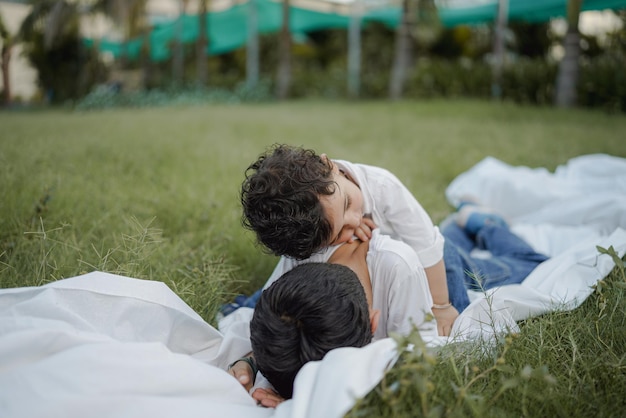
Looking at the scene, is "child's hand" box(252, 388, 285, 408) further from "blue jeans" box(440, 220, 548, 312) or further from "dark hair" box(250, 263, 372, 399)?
"blue jeans" box(440, 220, 548, 312)

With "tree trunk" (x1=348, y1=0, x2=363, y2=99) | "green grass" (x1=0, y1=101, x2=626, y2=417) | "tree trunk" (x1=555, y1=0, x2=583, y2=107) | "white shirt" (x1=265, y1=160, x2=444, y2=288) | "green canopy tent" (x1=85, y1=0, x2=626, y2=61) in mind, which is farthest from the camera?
"tree trunk" (x1=348, y1=0, x2=363, y2=99)

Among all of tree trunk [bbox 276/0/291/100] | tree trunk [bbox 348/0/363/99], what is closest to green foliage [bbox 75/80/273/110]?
tree trunk [bbox 276/0/291/100]

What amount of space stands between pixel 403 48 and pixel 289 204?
36.6 ft

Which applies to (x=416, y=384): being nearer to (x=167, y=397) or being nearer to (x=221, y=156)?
(x=167, y=397)

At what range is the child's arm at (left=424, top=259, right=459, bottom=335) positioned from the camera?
2130 millimetres

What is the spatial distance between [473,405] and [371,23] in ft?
61.2

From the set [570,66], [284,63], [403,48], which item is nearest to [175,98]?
[284,63]

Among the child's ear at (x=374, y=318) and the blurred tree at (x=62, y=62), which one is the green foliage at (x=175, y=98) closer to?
the blurred tree at (x=62, y=62)

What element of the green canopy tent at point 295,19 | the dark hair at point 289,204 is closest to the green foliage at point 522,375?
the dark hair at point 289,204

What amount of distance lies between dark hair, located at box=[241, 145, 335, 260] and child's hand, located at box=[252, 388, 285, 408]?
1.50ft

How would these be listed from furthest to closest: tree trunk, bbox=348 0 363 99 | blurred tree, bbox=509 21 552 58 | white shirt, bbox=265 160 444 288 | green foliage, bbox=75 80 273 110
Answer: blurred tree, bbox=509 21 552 58, green foliage, bbox=75 80 273 110, tree trunk, bbox=348 0 363 99, white shirt, bbox=265 160 444 288

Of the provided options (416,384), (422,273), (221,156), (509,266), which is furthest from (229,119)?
(416,384)

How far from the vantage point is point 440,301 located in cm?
216

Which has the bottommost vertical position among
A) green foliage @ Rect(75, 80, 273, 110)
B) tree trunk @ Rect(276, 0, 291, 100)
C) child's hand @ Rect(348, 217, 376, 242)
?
child's hand @ Rect(348, 217, 376, 242)
